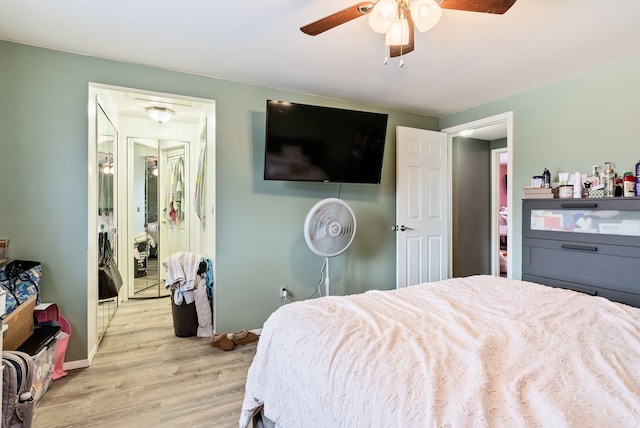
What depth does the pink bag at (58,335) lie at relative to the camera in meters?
2.11

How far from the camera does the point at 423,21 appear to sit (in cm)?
137

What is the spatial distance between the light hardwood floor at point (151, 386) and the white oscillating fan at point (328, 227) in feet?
3.42

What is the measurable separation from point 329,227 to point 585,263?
1868 mm

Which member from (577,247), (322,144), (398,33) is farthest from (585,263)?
(322,144)

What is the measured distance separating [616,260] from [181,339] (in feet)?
11.1

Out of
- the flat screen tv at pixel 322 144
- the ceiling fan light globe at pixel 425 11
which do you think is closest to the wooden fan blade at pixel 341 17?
the ceiling fan light globe at pixel 425 11

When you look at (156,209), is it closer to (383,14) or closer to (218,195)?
(218,195)

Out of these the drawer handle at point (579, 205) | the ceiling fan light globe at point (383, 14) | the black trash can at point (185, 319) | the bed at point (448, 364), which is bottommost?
the black trash can at point (185, 319)

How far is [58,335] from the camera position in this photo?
2.12m

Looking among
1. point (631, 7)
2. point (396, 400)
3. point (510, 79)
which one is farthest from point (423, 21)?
→ point (510, 79)

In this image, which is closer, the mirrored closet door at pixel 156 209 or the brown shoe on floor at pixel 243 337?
the brown shoe on floor at pixel 243 337

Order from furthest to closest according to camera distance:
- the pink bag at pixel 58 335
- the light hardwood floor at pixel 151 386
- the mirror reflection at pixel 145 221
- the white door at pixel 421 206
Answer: the mirror reflection at pixel 145 221
the white door at pixel 421 206
the pink bag at pixel 58 335
the light hardwood floor at pixel 151 386

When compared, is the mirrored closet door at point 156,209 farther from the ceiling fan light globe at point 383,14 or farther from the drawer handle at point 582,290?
the drawer handle at point 582,290

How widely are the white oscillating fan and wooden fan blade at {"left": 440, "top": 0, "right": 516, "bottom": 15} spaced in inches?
59.7
